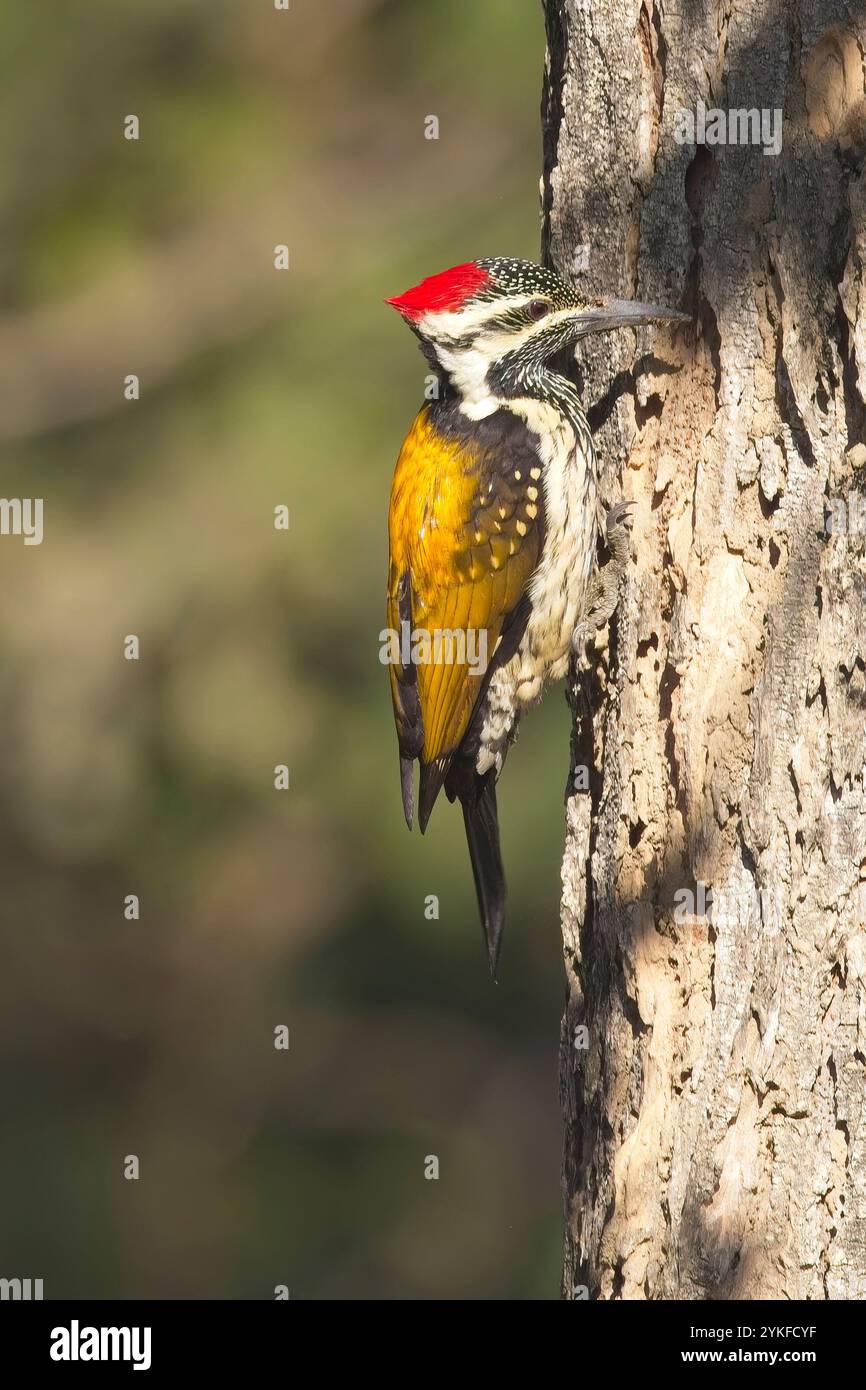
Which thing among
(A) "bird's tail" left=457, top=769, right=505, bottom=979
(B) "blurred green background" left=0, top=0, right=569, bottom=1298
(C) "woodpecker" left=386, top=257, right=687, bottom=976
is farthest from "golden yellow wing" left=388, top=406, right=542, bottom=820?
(B) "blurred green background" left=0, top=0, right=569, bottom=1298

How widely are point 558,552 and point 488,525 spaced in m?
0.19

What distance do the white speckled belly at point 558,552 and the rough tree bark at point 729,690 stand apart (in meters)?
0.26

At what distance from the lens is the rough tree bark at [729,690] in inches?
114

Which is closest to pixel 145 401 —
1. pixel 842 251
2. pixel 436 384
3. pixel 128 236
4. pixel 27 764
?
pixel 128 236

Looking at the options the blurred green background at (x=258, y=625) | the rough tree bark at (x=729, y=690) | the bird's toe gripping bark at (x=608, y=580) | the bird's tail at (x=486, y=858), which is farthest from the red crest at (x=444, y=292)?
the blurred green background at (x=258, y=625)

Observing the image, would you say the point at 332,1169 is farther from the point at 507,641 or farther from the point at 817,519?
the point at 817,519

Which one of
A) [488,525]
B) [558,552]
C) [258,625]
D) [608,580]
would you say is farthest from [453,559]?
[258,625]

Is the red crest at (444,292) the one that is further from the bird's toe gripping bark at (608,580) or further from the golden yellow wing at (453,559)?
the bird's toe gripping bark at (608,580)

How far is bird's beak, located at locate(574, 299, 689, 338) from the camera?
3207 millimetres

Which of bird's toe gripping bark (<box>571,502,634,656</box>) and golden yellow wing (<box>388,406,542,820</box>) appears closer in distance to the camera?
bird's toe gripping bark (<box>571,502,634,656</box>)

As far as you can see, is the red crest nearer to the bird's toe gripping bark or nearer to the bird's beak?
the bird's beak

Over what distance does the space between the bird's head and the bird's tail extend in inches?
38.8

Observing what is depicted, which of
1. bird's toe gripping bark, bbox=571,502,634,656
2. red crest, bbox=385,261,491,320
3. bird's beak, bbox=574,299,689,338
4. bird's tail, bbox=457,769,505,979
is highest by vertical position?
red crest, bbox=385,261,491,320

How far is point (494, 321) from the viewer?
3715 millimetres
